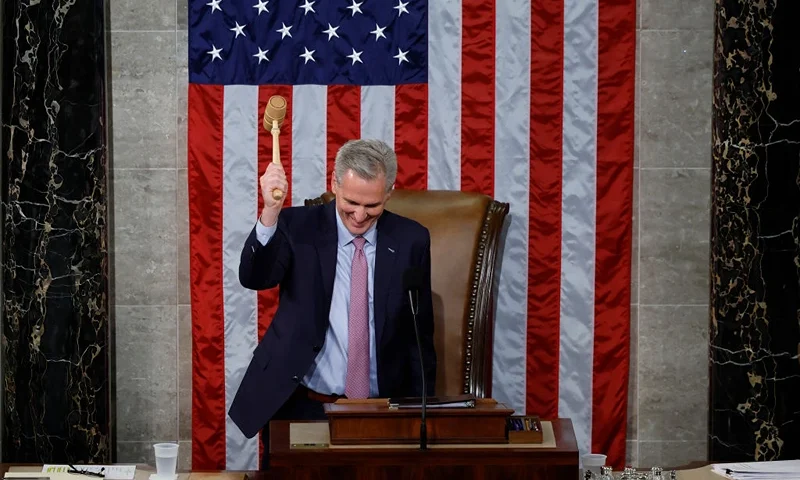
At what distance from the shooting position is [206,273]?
538cm

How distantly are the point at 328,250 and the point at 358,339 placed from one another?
34 cm

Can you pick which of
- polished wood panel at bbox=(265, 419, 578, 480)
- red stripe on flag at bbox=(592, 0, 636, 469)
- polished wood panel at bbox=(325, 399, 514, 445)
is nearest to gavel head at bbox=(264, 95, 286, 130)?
polished wood panel at bbox=(325, 399, 514, 445)

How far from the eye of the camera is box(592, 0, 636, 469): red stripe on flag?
5316mm

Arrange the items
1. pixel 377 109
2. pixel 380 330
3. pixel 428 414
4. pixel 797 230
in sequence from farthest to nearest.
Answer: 1. pixel 377 109
2. pixel 797 230
3. pixel 380 330
4. pixel 428 414

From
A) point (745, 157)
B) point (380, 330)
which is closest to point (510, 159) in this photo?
point (745, 157)

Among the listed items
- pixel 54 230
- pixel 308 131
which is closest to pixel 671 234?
pixel 308 131

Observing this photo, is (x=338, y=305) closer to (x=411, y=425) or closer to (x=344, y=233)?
(x=344, y=233)

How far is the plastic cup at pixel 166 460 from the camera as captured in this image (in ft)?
10.9

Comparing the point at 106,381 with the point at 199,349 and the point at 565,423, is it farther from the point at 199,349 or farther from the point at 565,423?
the point at 565,423

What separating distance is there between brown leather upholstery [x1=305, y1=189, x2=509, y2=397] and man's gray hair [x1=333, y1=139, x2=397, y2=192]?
2.59ft

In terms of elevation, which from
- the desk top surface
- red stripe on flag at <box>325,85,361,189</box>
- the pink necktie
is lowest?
the desk top surface

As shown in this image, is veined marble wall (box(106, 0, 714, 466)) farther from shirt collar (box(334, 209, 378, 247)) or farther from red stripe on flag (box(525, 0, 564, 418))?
shirt collar (box(334, 209, 378, 247))

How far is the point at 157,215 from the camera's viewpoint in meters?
5.41

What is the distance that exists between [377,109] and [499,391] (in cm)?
143
